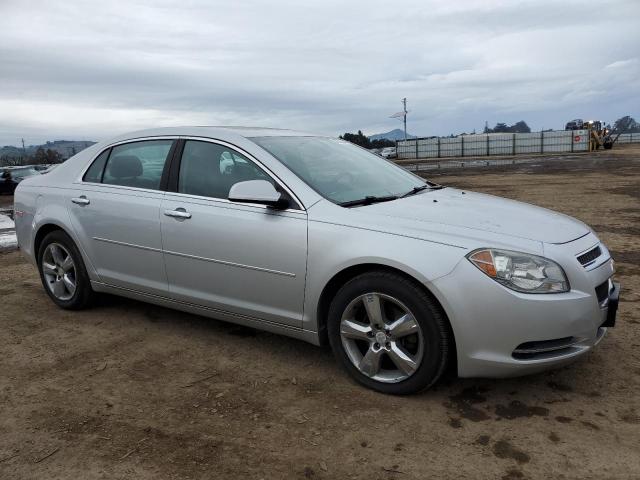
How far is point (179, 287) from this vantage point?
4059mm

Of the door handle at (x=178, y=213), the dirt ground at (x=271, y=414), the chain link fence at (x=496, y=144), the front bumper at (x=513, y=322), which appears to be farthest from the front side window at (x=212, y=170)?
the chain link fence at (x=496, y=144)

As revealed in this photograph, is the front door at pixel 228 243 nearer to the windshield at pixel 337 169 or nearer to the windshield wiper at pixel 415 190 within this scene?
the windshield at pixel 337 169

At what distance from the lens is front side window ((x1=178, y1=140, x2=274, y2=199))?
3826 mm

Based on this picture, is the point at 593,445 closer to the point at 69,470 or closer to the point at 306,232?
the point at 306,232

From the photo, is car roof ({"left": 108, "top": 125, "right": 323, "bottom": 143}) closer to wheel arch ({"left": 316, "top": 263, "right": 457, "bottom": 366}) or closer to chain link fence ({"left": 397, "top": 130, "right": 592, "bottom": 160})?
wheel arch ({"left": 316, "top": 263, "right": 457, "bottom": 366})

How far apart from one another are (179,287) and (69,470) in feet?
5.31

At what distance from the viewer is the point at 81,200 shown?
4.63 metres

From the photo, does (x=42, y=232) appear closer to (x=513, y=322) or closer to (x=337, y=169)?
(x=337, y=169)

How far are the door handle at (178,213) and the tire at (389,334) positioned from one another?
1.28m

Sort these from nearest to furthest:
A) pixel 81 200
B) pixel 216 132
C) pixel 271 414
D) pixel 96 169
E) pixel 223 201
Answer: pixel 271 414
pixel 223 201
pixel 216 132
pixel 81 200
pixel 96 169

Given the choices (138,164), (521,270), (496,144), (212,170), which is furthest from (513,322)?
(496,144)

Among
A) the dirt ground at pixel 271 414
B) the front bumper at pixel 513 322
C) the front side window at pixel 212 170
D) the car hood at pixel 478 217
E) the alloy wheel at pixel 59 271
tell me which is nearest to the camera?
the dirt ground at pixel 271 414

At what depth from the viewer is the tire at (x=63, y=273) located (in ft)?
15.7

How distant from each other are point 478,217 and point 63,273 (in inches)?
143
